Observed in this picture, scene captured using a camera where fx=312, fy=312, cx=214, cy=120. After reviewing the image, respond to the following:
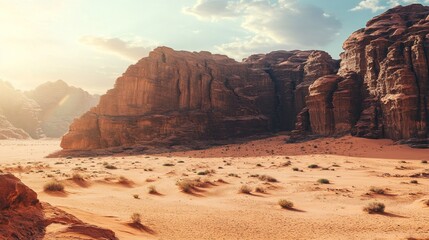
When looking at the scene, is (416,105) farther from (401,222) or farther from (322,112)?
(401,222)

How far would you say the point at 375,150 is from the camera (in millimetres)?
36594

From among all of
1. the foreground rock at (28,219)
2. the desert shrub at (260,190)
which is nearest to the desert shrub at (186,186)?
the desert shrub at (260,190)

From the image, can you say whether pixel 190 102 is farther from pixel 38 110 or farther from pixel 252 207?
pixel 38 110

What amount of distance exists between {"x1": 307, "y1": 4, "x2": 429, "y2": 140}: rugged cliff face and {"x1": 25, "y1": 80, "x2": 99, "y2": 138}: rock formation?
6015 inches

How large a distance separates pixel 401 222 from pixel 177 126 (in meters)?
50.7

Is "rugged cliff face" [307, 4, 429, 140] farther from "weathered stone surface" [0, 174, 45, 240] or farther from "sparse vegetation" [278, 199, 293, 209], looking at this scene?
"weathered stone surface" [0, 174, 45, 240]

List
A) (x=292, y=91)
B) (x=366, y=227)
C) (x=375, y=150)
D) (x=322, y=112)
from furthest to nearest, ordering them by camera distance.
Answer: (x=292, y=91), (x=322, y=112), (x=375, y=150), (x=366, y=227)

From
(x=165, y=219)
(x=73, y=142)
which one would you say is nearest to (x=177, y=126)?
(x=73, y=142)

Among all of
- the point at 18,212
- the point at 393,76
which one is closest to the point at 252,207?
the point at 18,212

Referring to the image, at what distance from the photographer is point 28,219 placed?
6.26 metres

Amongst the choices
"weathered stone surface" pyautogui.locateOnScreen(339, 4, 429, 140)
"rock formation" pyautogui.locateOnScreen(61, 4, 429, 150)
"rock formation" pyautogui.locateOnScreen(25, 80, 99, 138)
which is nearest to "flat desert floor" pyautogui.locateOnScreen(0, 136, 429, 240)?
"weathered stone surface" pyautogui.locateOnScreen(339, 4, 429, 140)

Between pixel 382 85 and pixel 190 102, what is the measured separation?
3477 cm

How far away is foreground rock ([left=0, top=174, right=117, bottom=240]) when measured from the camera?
5702 mm

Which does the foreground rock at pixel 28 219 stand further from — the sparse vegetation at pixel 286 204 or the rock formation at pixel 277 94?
the rock formation at pixel 277 94
